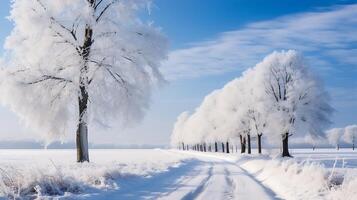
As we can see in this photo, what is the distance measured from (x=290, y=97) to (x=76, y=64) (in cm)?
3272

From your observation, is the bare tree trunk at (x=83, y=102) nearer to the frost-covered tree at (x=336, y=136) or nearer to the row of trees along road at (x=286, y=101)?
→ the row of trees along road at (x=286, y=101)

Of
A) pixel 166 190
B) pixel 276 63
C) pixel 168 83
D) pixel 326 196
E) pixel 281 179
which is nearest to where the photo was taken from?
pixel 326 196

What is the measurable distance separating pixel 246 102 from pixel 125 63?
40164 millimetres

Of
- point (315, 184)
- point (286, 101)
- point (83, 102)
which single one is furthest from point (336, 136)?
point (315, 184)

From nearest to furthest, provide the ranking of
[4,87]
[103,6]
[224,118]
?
1. [4,87]
2. [103,6]
3. [224,118]

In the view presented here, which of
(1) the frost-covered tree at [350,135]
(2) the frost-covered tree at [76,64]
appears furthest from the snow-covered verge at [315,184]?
(1) the frost-covered tree at [350,135]

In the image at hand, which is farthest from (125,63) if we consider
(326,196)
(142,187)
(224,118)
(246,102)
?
(224,118)

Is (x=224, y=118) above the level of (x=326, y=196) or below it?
above

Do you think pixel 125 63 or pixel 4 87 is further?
pixel 125 63

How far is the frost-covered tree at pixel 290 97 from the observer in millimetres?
48219

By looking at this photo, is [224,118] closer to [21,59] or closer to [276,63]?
[276,63]

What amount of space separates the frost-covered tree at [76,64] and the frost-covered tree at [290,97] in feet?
96.5

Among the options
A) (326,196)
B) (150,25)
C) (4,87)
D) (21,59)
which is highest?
(150,25)

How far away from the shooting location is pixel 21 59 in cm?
2127
